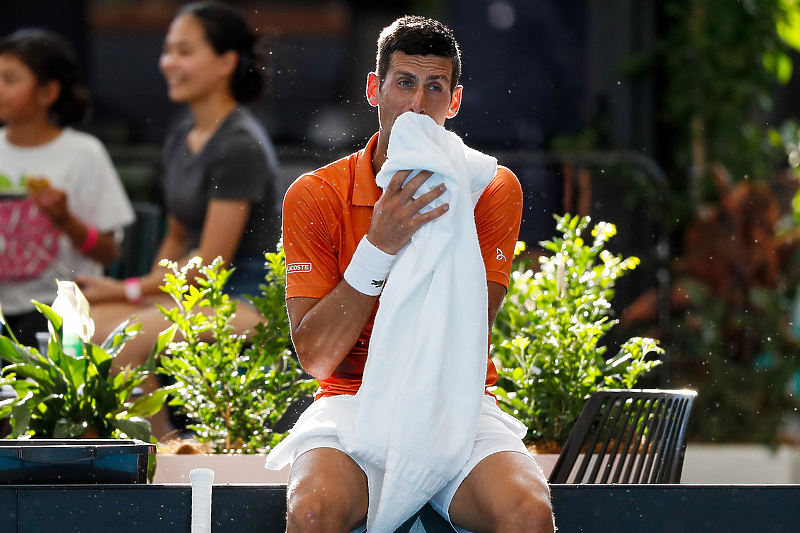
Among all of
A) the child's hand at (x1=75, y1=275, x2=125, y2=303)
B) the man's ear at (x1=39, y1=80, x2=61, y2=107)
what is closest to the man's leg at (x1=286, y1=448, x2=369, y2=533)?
the child's hand at (x1=75, y1=275, x2=125, y2=303)

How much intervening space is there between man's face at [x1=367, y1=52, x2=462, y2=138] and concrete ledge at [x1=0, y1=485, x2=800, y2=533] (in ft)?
2.44

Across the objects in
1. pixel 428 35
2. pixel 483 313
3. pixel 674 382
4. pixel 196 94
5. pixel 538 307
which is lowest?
pixel 674 382

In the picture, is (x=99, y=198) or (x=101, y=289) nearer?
(x=101, y=289)

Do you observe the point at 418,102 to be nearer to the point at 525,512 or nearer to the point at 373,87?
the point at 373,87

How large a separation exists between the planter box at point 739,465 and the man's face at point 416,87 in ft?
9.17

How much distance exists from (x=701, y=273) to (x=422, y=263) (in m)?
2.79

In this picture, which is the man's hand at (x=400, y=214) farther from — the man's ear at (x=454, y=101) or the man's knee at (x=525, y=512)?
the man's knee at (x=525, y=512)

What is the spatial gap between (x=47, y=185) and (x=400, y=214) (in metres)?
2.22

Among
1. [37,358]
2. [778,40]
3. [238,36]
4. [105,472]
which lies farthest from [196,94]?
[778,40]

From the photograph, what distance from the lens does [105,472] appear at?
187 cm

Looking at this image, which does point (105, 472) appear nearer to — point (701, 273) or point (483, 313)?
point (483, 313)

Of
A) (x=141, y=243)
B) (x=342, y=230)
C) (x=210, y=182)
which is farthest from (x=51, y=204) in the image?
(x=342, y=230)

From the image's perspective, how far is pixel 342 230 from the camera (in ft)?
6.69

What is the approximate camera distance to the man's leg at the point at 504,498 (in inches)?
64.1
